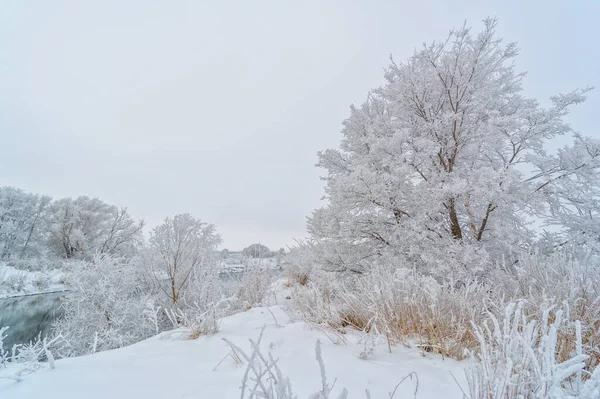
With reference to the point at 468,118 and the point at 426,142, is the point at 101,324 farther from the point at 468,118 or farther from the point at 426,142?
the point at 468,118

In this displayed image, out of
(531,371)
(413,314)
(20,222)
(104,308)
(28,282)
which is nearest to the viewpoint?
(531,371)

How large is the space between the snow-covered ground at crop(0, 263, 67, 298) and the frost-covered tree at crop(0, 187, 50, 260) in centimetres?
797

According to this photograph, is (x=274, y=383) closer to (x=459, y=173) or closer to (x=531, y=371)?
(x=531, y=371)

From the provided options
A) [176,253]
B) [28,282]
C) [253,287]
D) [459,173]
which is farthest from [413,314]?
[28,282]

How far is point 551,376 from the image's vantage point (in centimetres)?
93

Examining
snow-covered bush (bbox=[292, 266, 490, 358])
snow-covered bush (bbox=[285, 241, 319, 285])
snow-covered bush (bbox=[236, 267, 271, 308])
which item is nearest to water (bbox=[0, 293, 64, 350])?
snow-covered bush (bbox=[236, 267, 271, 308])

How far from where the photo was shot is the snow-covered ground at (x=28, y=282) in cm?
1509

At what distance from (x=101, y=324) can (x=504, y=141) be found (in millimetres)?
9755

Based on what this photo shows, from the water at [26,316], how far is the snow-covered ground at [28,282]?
38.1 inches

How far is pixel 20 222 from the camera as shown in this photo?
2517 cm

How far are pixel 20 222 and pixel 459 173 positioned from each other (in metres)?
35.7

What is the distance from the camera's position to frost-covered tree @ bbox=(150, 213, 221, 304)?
635 cm

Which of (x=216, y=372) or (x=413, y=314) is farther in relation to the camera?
(x=413, y=314)

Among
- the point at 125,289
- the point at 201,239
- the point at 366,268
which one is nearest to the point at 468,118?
the point at 366,268
